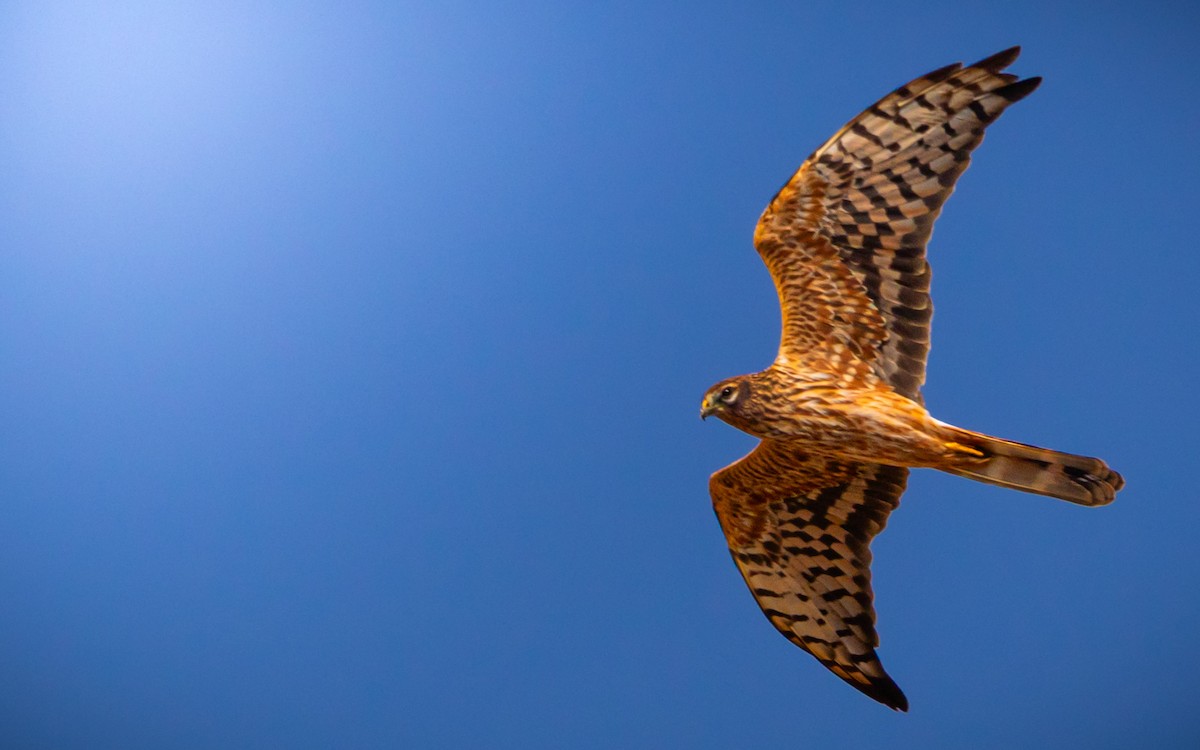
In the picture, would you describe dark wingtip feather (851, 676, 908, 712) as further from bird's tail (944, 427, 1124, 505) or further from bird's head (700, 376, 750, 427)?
bird's head (700, 376, 750, 427)

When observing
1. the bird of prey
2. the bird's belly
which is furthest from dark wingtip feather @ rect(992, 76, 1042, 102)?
the bird's belly

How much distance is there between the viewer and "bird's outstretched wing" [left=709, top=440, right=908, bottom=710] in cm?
289

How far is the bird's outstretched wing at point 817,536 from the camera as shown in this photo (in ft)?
9.47

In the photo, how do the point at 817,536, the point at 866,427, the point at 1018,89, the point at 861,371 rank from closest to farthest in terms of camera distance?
the point at 1018,89, the point at 866,427, the point at 861,371, the point at 817,536

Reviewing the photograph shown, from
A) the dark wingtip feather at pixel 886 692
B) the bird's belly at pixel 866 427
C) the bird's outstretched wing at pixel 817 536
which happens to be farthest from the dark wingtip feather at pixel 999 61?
the dark wingtip feather at pixel 886 692

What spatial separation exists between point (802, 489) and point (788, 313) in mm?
500

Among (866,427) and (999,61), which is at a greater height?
(999,61)

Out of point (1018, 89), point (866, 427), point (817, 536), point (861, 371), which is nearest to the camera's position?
point (1018, 89)

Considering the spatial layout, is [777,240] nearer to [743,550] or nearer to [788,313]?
[788,313]

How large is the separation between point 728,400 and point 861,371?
0.36 metres

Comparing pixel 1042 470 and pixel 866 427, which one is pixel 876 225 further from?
pixel 1042 470

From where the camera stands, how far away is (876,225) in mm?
2666

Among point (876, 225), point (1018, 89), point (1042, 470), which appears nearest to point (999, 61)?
point (1018, 89)

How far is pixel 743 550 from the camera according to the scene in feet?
10.1
